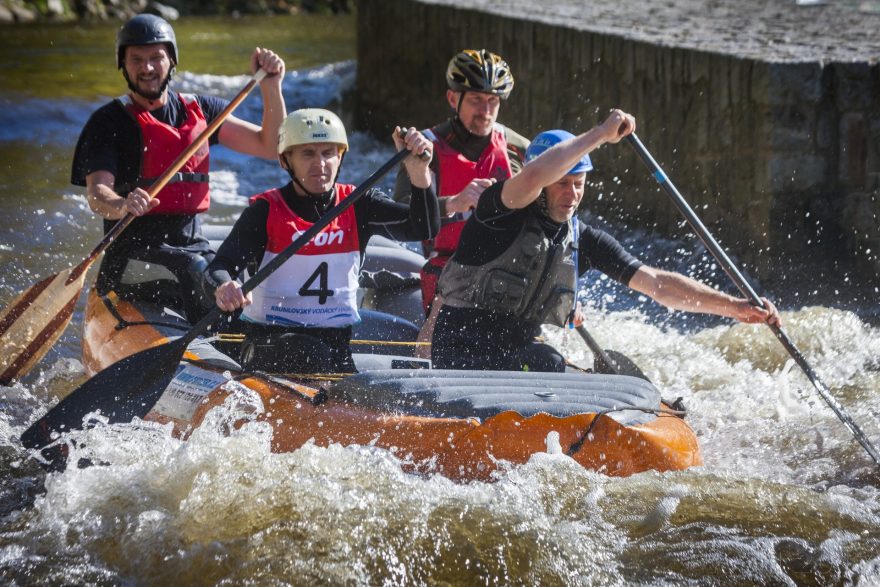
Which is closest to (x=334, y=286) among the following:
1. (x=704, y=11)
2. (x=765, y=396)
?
(x=765, y=396)

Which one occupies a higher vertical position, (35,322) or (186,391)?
(186,391)

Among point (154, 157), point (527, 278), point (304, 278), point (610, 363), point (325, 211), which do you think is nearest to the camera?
point (527, 278)

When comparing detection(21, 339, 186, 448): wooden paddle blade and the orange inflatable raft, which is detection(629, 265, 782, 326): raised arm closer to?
the orange inflatable raft

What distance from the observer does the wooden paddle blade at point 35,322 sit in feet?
18.8

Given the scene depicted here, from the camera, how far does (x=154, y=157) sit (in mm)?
5719

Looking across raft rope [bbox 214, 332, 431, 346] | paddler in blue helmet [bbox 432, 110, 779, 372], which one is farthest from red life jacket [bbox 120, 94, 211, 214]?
paddler in blue helmet [bbox 432, 110, 779, 372]

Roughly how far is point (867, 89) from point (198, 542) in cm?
525

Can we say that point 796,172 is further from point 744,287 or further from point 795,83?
point 744,287

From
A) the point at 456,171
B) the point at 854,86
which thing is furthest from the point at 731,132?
the point at 456,171

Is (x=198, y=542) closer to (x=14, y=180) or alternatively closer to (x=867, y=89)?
(x=867, y=89)

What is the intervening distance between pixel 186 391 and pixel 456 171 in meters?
1.94

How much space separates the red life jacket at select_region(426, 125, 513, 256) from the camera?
597cm

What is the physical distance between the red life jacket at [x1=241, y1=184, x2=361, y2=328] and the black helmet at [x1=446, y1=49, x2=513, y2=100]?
48.0 inches

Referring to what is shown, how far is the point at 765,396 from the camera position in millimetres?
5914
